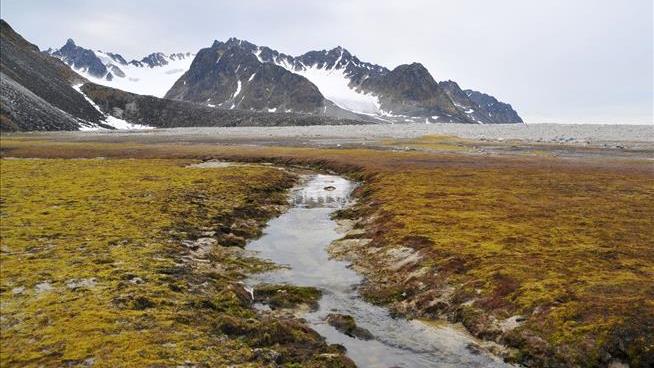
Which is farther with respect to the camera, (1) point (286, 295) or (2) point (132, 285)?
(1) point (286, 295)

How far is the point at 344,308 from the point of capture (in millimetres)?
20125

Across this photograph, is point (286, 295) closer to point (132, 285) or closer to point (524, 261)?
point (132, 285)

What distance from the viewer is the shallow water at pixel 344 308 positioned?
16.1 m

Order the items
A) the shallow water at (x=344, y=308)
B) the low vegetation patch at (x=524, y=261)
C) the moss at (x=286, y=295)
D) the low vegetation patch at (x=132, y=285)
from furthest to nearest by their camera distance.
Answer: the moss at (x=286, y=295) < the low vegetation patch at (x=524, y=261) < the shallow water at (x=344, y=308) < the low vegetation patch at (x=132, y=285)

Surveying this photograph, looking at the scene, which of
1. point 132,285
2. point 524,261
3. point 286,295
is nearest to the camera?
point 132,285

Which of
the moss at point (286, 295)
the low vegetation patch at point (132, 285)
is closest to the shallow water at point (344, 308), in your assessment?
the moss at point (286, 295)

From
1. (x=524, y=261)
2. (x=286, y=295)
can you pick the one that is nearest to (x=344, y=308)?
(x=286, y=295)

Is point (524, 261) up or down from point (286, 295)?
up

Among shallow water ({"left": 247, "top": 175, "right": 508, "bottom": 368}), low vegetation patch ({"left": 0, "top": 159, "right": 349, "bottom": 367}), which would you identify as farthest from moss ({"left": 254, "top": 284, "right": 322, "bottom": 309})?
low vegetation patch ({"left": 0, "top": 159, "right": 349, "bottom": 367})

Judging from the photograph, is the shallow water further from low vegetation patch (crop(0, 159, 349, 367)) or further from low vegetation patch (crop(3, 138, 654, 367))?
low vegetation patch (crop(0, 159, 349, 367))

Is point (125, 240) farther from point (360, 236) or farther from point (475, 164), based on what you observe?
point (475, 164)

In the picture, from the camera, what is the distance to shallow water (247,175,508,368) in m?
16.1

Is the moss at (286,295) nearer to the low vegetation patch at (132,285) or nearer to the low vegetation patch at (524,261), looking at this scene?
the low vegetation patch at (132,285)

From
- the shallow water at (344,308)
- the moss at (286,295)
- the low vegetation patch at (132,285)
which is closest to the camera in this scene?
the low vegetation patch at (132,285)
